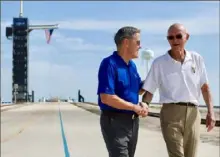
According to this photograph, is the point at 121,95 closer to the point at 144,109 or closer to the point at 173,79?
the point at 144,109

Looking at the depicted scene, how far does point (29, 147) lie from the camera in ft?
54.7

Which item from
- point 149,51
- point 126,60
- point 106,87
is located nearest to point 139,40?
point 126,60

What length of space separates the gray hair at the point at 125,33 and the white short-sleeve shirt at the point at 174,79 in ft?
1.87

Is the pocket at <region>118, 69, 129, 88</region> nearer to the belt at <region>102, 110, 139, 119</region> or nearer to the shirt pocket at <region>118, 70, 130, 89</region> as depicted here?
the shirt pocket at <region>118, 70, 130, 89</region>

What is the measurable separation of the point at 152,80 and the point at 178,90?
300 millimetres

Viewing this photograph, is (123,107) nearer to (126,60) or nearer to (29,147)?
(126,60)

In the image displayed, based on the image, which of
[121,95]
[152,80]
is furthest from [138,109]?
[152,80]

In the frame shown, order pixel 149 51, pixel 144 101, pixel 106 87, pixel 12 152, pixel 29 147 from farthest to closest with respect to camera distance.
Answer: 1. pixel 149 51
2. pixel 29 147
3. pixel 12 152
4. pixel 144 101
5. pixel 106 87

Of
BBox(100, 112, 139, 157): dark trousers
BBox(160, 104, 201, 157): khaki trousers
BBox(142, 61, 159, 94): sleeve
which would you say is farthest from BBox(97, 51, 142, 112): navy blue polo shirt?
BBox(160, 104, 201, 157): khaki trousers

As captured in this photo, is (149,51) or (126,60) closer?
(126,60)

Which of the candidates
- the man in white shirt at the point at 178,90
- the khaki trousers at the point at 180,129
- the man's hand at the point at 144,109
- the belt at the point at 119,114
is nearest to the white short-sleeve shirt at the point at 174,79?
the man in white shirt at the point at 178,90

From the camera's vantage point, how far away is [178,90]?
609 centimetres

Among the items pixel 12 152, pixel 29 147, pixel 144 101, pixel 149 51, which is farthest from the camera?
pixel 149 51

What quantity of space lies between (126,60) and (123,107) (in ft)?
1.70
